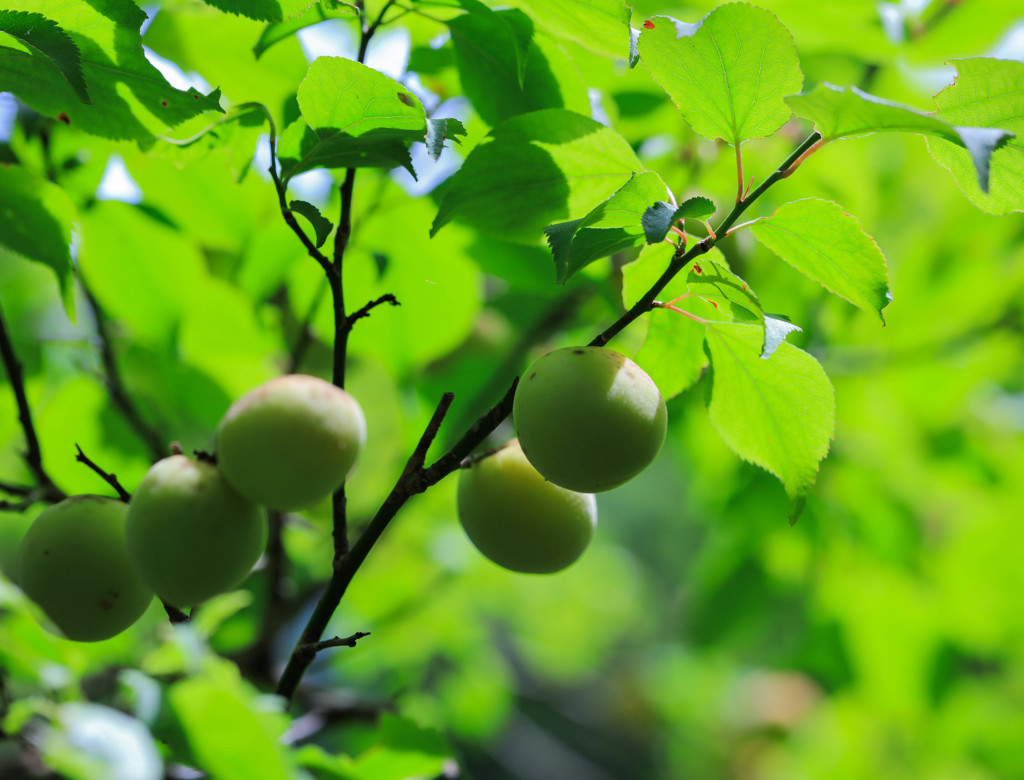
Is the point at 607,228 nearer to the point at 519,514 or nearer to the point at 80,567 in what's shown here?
the point at 519,514

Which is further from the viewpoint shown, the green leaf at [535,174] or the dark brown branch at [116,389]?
Answer: the dark brown branch at [116,389]

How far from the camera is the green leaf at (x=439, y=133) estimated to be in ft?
1.64

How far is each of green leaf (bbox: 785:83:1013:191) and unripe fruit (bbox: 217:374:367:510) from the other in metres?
0.35

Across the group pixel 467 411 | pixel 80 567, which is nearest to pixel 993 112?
pixel 80 567

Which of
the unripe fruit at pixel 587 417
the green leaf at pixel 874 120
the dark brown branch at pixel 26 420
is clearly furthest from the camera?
the dark brown branch at pixel 26 420

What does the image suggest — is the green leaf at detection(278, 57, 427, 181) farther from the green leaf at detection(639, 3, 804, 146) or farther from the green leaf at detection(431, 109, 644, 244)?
the green leaf at detection(639, 3, 804, 146)

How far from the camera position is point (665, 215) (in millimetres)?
455

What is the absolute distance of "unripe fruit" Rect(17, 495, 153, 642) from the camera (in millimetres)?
Answer: 571

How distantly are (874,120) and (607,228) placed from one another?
0.17 m

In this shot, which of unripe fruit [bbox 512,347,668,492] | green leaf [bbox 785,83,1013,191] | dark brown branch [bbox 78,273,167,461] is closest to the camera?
green leaf [bbox 785,83,1013,191]

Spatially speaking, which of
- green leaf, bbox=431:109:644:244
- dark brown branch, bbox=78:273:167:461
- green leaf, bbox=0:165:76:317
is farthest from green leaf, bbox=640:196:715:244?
dark brown branch, bbox=78:273:167:461

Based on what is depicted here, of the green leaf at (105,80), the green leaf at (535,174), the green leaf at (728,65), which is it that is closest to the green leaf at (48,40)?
the green leaf at (105,80)

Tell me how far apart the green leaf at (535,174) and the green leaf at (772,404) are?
142 mm

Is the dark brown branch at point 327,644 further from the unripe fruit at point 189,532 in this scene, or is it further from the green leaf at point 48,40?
the green leaf at point 48,40
